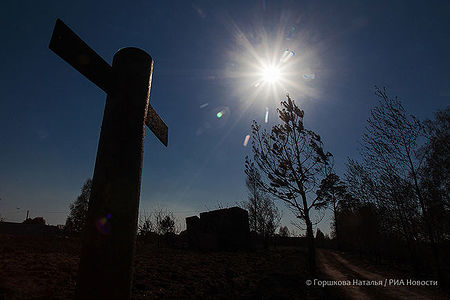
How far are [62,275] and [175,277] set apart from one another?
2.09 metres

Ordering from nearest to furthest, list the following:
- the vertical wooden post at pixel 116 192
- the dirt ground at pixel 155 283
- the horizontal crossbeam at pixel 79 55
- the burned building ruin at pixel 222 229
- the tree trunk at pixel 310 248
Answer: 1. the vertical wooden post at pixel 116 192
2. the horizontal crossbeam at pixel 79 55
3. the dirt ground at pixel 155 283
4. the tree trunk at pixel 310 248
5. the burned building ruin at pixel 222 229

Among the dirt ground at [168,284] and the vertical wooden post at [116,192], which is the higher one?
the vertical wooden post at [116,192]

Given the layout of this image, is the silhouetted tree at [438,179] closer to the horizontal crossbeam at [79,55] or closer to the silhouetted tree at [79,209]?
the horizontal crossbeam at [79,55]

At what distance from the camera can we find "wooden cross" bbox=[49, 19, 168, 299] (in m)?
0.85

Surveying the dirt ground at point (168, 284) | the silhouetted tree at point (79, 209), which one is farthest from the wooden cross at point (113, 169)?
the silhouetted tree at point (79, 209)

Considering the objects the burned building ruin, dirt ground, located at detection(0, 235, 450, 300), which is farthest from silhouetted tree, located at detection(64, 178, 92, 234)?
dirt ground, located at detection(0, 235, 450, 300)

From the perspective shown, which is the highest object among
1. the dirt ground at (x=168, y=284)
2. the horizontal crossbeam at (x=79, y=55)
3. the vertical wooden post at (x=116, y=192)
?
the horizontal crossbeam at (x=79, y=55)

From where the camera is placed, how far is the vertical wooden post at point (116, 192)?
2.79 ft

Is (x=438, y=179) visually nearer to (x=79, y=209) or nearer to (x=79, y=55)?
(x=79, y=55)

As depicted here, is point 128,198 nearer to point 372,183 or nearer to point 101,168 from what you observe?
point 101,168

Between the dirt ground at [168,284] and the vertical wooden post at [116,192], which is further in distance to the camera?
the dirt ground at [168,284]

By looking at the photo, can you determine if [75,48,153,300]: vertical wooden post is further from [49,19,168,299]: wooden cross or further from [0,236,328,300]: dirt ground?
[0,236,328,300]: dirt ground

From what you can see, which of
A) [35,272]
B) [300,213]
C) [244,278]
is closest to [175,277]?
[244,278]

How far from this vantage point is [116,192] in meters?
0.94
